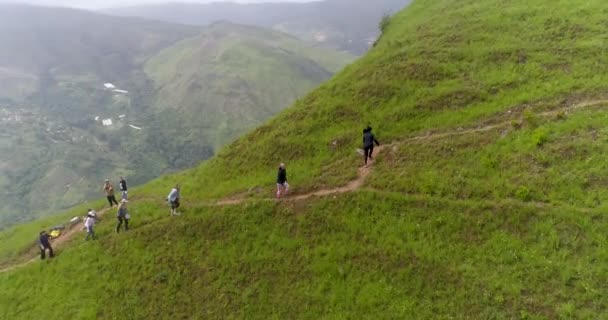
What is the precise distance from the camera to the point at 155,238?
103 feet

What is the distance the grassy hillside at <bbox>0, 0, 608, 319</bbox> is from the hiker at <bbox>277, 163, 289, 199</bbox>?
113 centimetres

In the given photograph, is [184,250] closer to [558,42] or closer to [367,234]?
[367,234]

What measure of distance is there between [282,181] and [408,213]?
8.76 m

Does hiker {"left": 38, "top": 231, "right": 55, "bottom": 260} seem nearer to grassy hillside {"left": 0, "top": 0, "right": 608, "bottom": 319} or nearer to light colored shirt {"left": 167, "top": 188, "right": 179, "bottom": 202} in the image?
grassy hillside {"left": 0, "top": 0, "right": 608, "bottom": 319}

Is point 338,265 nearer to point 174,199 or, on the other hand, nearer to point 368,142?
point 368,142

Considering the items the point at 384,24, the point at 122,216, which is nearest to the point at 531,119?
the point at 122,216

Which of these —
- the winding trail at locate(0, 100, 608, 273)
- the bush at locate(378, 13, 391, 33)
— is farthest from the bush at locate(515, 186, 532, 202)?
the bush at locate(378, 13, 391, 33)

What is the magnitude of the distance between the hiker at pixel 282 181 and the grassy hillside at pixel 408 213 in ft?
3.69

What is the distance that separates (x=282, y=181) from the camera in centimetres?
2986

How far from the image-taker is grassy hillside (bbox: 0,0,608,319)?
21.8 m

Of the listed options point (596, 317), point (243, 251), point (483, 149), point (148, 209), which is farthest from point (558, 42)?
point (148, 209)

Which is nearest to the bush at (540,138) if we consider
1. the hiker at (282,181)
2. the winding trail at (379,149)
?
the winding trail at (379,149)

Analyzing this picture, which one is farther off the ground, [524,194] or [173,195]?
[173,195]

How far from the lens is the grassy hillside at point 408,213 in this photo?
2175cm
